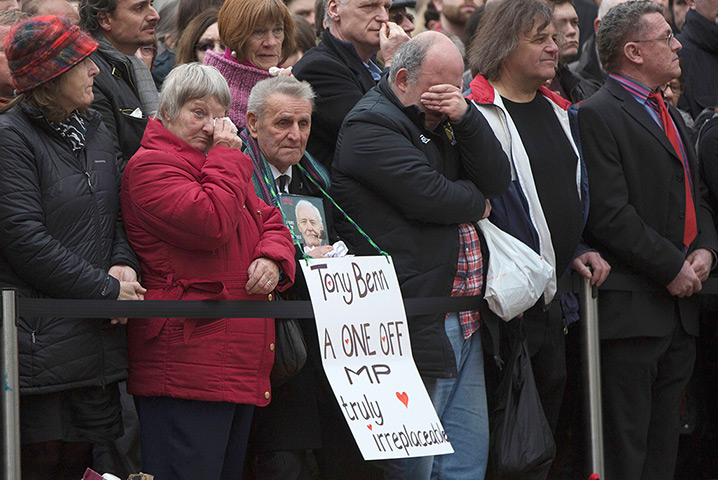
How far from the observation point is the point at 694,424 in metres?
6.30

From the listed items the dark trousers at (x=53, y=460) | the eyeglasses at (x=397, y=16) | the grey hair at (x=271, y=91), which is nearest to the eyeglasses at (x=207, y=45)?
the eyeglasses at (x=397, y=16)

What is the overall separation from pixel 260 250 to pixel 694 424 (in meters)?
3.26

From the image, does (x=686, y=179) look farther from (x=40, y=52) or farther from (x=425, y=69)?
(x=40, y=52)

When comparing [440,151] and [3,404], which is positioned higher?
[440,151]

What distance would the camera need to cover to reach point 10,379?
3838 millimetres

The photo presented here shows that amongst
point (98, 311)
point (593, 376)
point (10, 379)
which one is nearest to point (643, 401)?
point (593, 376)

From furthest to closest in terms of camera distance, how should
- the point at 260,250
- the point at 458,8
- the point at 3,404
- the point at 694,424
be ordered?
1. the point at 458,8
2. the point at 694,424
3. the point at 260,250
4. the point at 3,404

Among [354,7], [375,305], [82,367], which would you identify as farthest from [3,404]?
[354,7]

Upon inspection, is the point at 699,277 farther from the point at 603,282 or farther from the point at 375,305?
the point at 375,305

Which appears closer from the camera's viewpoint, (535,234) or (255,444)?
(255,444)

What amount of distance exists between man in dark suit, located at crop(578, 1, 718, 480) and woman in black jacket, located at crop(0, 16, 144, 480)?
254 cm

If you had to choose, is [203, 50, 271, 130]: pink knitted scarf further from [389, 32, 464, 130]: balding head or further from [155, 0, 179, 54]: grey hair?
[155, 0, 179, 54]: grey hair

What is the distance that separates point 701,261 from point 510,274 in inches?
53.1

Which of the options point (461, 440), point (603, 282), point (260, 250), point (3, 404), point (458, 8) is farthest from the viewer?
point (458, 8)
